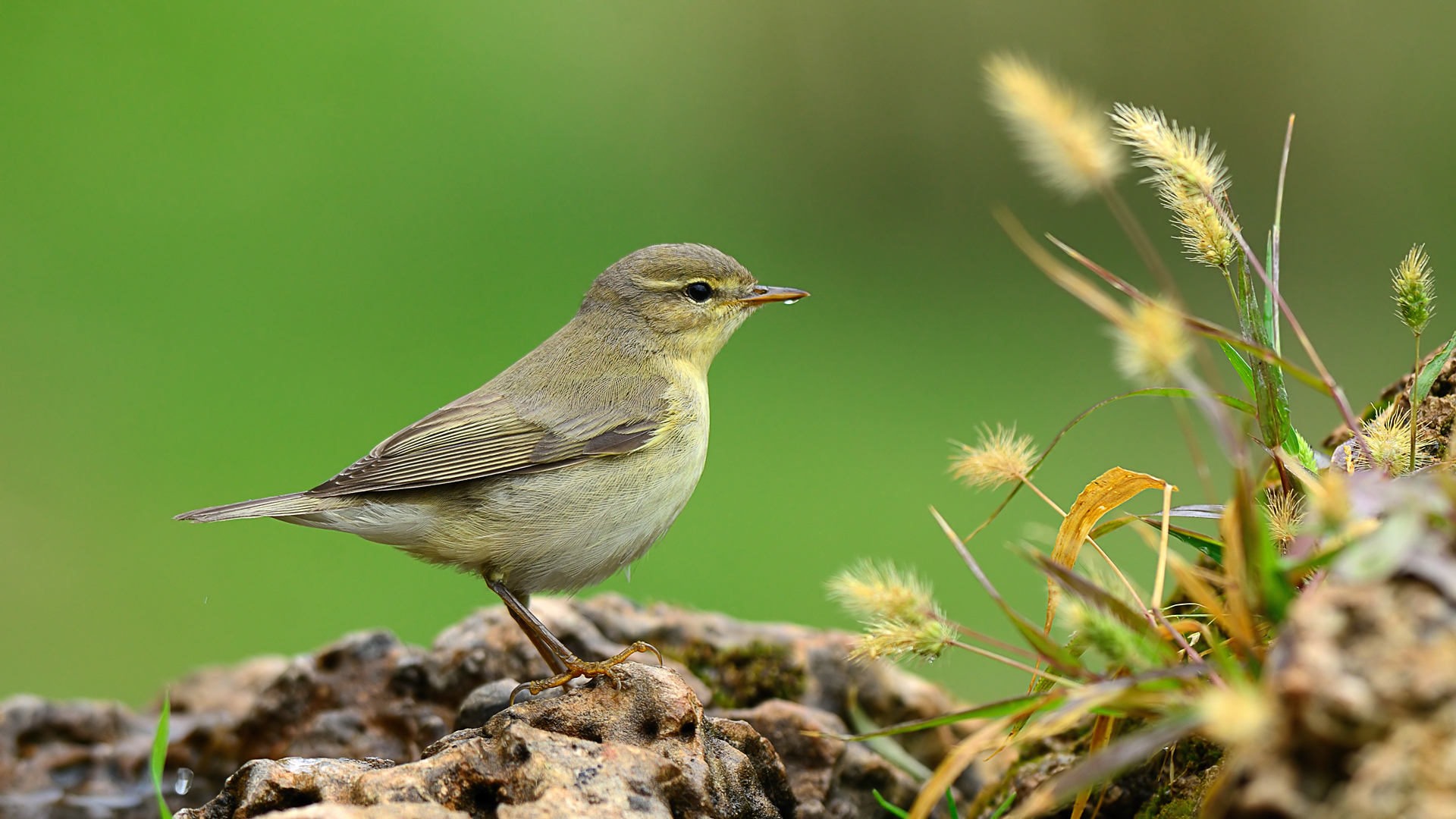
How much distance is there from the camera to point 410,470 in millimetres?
4184

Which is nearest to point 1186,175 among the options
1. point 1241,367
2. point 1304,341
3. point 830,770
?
point 1304,341

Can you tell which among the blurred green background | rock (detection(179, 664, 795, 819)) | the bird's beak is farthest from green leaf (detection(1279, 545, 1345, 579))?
the blurred green background

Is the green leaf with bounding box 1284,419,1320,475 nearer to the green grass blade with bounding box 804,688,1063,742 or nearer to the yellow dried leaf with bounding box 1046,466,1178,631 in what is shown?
the yellow dried leaf with bounding box 1046,466,1178,631

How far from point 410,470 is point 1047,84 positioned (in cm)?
268

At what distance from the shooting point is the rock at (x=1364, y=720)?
153 centimetres

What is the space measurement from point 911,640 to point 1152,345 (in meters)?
0.87

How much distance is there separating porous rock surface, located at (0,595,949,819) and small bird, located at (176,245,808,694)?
1.45 feet

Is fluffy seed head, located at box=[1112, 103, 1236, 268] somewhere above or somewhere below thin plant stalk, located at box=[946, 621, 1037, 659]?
above

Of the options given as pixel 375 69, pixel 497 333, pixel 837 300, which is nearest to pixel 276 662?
pixel 497 333

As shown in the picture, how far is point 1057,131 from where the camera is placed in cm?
217

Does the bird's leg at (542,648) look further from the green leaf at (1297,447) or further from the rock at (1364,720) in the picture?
the rock at (1364,720)

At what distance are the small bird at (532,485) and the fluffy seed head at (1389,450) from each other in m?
2.04

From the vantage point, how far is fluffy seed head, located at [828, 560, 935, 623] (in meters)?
2.52

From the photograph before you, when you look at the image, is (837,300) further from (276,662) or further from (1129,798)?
(1129,798)
